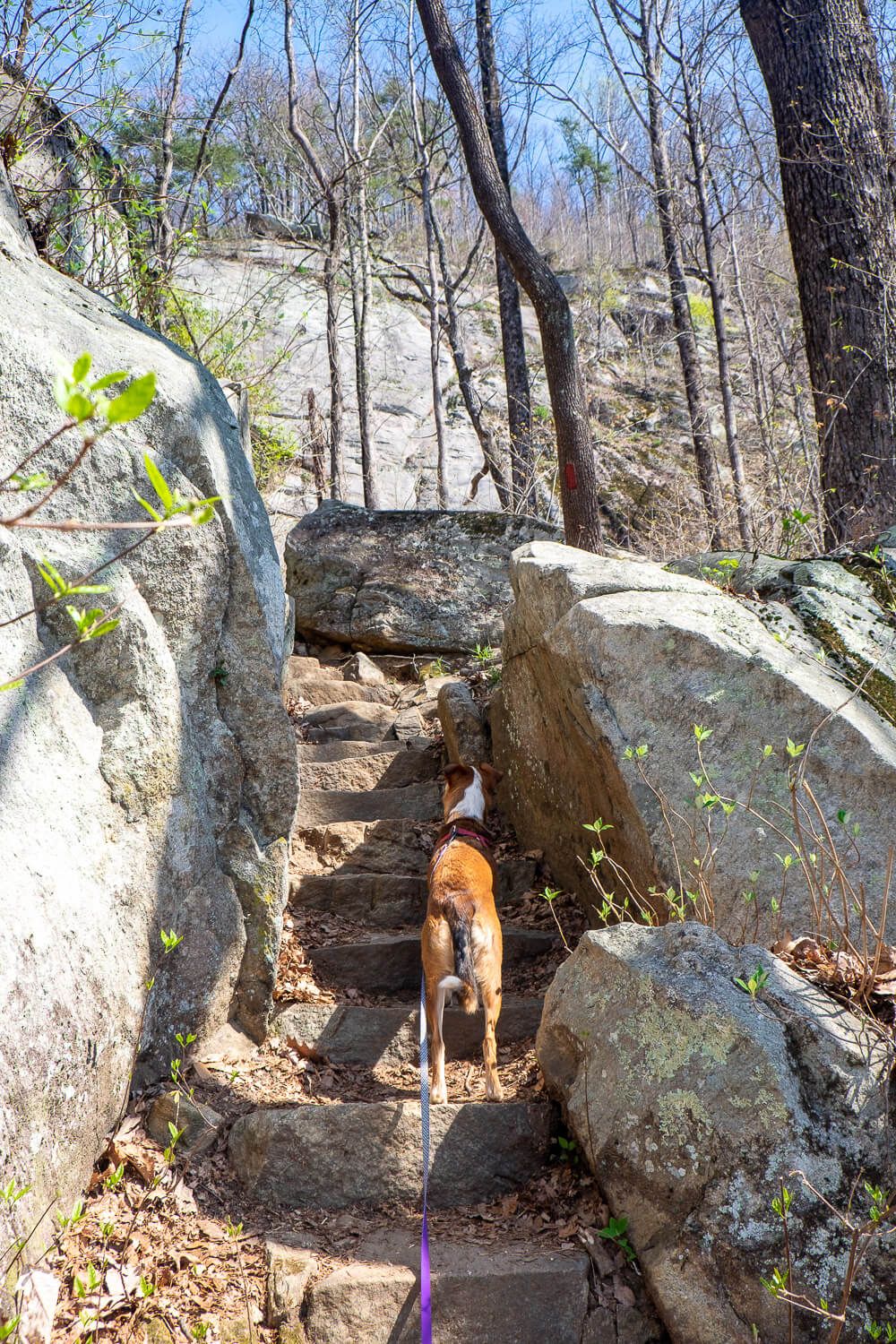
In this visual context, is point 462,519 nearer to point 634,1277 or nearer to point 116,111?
point 116,111

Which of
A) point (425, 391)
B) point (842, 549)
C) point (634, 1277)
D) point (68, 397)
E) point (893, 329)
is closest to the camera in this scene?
point (68, 397)

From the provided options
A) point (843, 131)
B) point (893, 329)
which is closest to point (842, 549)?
point (893, 329)

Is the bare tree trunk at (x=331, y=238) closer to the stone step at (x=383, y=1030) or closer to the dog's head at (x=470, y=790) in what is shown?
the dog's head at (x=470, y=790)

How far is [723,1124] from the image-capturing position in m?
3.03

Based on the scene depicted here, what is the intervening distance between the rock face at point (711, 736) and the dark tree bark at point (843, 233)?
6.54ft

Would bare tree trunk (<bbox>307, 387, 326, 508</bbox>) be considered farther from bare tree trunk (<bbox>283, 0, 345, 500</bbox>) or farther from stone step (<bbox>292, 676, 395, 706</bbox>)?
stone step (<bbox>292, 676, 395, 706</bbox>)

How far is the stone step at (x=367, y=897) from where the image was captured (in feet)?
18.0

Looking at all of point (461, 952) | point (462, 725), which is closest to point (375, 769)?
point (462, 725)

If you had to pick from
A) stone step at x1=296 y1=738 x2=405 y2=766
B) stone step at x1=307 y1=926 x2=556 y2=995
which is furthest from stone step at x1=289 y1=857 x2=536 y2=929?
stone step at x1=296 y1=738 x2=405 y2=766

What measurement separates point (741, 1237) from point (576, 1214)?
669 mm

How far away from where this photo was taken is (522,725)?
5992mm

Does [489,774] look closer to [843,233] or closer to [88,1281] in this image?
[88,1281]

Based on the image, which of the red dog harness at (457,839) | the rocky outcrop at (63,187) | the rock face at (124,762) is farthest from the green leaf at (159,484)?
the rocky outcrop at (63,187)

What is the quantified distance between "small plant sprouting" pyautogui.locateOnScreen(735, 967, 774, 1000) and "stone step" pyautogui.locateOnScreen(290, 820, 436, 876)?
2829 mm
